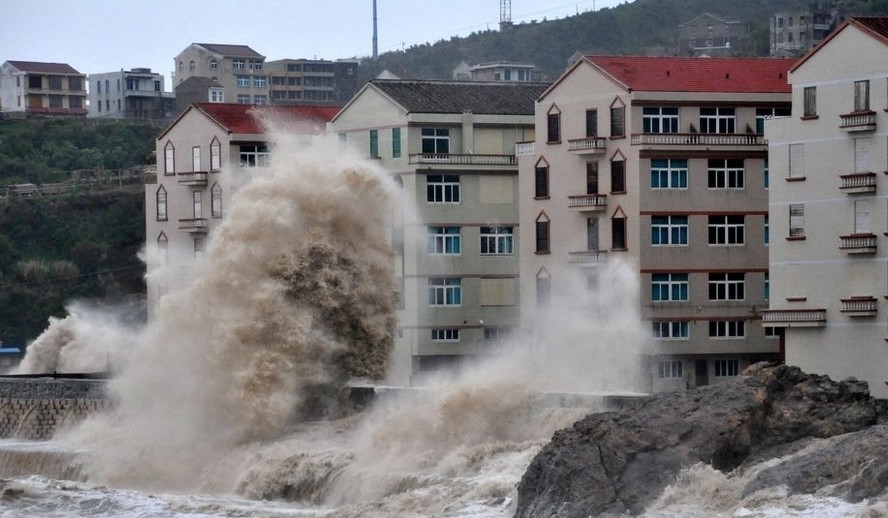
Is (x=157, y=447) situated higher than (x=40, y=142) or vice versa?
(x=40, y=142)

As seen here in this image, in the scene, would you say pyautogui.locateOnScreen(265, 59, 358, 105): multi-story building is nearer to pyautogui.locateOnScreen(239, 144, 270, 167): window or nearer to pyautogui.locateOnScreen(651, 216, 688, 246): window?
pyautogui.locateOnScreen(239, 144, 270, 167): window

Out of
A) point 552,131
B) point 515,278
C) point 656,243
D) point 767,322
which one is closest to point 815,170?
point 767,322

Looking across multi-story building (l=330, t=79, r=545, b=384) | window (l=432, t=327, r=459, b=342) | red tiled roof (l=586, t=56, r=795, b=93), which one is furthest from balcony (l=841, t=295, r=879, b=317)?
window (l=432, t=327, r=459, b=342)

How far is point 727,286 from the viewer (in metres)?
55.4

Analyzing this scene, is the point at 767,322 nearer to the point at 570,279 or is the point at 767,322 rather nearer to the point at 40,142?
the point at 570,279

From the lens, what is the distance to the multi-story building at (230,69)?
132 metres

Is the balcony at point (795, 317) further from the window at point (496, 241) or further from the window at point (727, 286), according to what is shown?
the window at point (496, 241)

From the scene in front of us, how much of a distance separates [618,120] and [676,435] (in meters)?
Answer: 23.9

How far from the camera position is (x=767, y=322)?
48.9m

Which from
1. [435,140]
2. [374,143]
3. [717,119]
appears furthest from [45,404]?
[717,119]

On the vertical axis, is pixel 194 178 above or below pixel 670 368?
above

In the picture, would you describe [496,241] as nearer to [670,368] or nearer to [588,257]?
[588,257]

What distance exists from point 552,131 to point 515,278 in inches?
248

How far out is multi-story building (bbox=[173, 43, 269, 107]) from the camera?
433 feet
